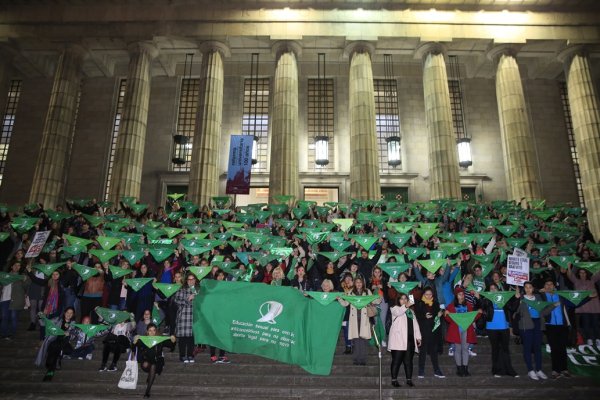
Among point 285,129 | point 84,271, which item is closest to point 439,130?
point 285,129

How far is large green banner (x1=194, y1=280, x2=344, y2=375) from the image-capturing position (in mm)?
8906

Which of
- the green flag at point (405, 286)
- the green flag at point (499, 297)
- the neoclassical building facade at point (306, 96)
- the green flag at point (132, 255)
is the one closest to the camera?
the green flag at point (499, 297)

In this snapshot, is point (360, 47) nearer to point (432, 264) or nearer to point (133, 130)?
point (133, 130)

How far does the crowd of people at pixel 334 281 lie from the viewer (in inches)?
372

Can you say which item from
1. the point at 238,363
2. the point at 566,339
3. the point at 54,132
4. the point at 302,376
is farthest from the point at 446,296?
the point at 54,132

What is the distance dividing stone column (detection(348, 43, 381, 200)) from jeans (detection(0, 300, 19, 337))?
15.5m

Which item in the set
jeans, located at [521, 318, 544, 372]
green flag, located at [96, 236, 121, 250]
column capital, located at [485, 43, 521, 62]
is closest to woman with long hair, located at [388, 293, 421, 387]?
jeans, located at [521, 318, 544, 372]

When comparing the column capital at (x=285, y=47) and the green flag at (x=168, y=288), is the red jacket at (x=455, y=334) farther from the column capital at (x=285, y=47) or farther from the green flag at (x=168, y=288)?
the column capital at (x=285, y=47)

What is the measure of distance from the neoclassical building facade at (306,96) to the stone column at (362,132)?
0.25 ft

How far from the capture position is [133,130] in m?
23.5

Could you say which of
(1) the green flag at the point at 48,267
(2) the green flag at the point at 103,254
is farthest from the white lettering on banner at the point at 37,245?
(2) the green flag at the point at 103,254

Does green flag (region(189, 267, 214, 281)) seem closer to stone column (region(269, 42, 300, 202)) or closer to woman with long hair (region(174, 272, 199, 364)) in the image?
woman with long hair (region(174, 272, 199, 364))

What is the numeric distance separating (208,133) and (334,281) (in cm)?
1466

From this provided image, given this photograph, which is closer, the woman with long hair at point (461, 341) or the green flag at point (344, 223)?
the woman with long hair at point (461, 341)
